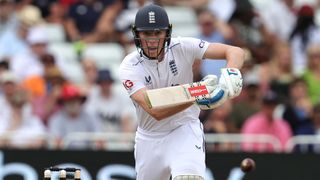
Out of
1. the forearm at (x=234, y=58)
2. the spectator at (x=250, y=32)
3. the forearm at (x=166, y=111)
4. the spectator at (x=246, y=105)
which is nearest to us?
the forearm at (x=166, y=111)

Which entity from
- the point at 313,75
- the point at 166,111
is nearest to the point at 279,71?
the point at 313,75

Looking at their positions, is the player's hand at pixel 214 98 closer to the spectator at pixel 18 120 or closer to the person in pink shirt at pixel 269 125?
the person in pink shirt at pixel 269 125

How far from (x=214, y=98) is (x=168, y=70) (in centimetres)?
93

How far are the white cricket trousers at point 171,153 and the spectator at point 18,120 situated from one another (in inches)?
156

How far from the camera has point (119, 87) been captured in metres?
15.0

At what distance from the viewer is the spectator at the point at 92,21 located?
15.8 meters

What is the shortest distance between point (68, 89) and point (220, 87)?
5493mm

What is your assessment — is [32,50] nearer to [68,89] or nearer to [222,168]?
[68,89]

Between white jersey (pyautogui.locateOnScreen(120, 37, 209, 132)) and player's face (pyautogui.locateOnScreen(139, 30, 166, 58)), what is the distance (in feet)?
0.69

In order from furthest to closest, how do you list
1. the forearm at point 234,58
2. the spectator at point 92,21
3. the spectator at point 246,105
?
1. the spectator at point 92,21
2. the spectator at point 246,105
3. the forearm at point 234,58

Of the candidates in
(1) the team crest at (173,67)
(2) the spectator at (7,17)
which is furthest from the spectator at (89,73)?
(1) the team crest at (173,67)

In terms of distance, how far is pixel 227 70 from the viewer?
8.56 metres

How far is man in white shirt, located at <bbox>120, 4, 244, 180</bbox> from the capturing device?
8961 mm

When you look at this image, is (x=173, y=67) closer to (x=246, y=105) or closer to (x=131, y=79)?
(x=131, y=79)
